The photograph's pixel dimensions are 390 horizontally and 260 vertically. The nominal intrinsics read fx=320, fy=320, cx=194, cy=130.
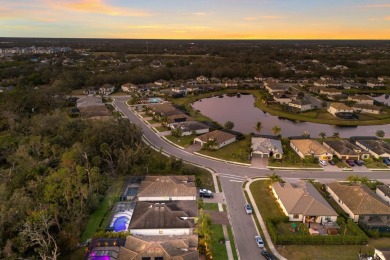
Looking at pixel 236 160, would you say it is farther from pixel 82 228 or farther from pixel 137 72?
pixel 137 72

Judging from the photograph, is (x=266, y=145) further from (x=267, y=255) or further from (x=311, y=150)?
(x=267, y=255)

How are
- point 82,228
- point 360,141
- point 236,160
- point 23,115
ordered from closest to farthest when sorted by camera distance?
point 82,228 < point 236,160 < point 360,141 < point 23,115

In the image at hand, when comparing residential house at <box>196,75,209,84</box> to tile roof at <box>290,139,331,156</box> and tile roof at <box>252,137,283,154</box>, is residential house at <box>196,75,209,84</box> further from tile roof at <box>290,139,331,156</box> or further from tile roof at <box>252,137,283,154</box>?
tile roof at <box>290,139,331,156</box>

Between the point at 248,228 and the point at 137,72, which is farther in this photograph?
the point at 137,72

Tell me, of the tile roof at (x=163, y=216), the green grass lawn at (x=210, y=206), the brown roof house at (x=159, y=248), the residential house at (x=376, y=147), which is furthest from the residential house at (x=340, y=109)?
the brown roof house at (x=159, y=248)

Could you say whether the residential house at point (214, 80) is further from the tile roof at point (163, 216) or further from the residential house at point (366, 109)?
the tile roof at point (163, 216)

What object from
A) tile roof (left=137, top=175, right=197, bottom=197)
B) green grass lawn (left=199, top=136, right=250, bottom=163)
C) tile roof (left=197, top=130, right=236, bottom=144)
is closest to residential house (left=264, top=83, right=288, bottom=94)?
tile roof (left=197, top=130, right=236, bottom=144)

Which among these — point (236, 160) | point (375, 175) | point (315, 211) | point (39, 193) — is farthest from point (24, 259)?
point (375, 175)
